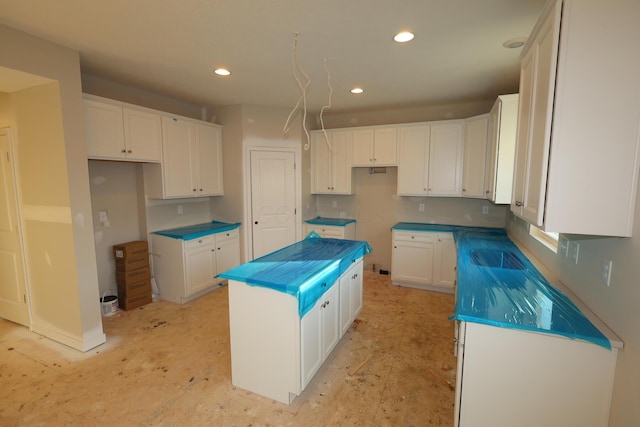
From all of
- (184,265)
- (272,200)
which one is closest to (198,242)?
(184,265)

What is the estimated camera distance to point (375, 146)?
177 inches

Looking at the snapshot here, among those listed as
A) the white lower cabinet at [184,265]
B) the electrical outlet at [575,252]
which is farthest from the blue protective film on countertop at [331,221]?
the electrical outlet at [575,252]

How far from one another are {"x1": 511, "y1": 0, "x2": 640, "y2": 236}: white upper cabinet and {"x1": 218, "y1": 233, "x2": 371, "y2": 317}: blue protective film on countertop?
1358 mm

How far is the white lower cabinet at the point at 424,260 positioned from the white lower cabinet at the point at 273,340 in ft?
7.28

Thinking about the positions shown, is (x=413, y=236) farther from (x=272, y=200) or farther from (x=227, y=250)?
(x=227, y=250)

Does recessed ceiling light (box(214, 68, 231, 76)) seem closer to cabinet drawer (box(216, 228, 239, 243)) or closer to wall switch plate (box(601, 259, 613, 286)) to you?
cabinet drawer (box(216, 228, 239, 243))

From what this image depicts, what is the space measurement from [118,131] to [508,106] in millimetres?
3871

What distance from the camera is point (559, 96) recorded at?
131cm

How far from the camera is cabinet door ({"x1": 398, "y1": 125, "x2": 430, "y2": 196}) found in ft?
13.8

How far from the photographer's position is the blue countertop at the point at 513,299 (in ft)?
4.85

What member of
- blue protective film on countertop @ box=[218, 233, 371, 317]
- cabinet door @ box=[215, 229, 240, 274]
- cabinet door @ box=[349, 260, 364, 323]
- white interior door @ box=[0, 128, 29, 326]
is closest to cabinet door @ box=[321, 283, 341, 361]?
blue protective film on countertop @ box=[218, 233, 371, 317]

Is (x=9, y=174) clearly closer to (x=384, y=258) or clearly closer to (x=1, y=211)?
(x=1, y=211)

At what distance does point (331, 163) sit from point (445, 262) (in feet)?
7.41

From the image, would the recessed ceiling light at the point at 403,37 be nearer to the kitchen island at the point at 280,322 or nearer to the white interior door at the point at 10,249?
the kitchen island at the point at 280,322
